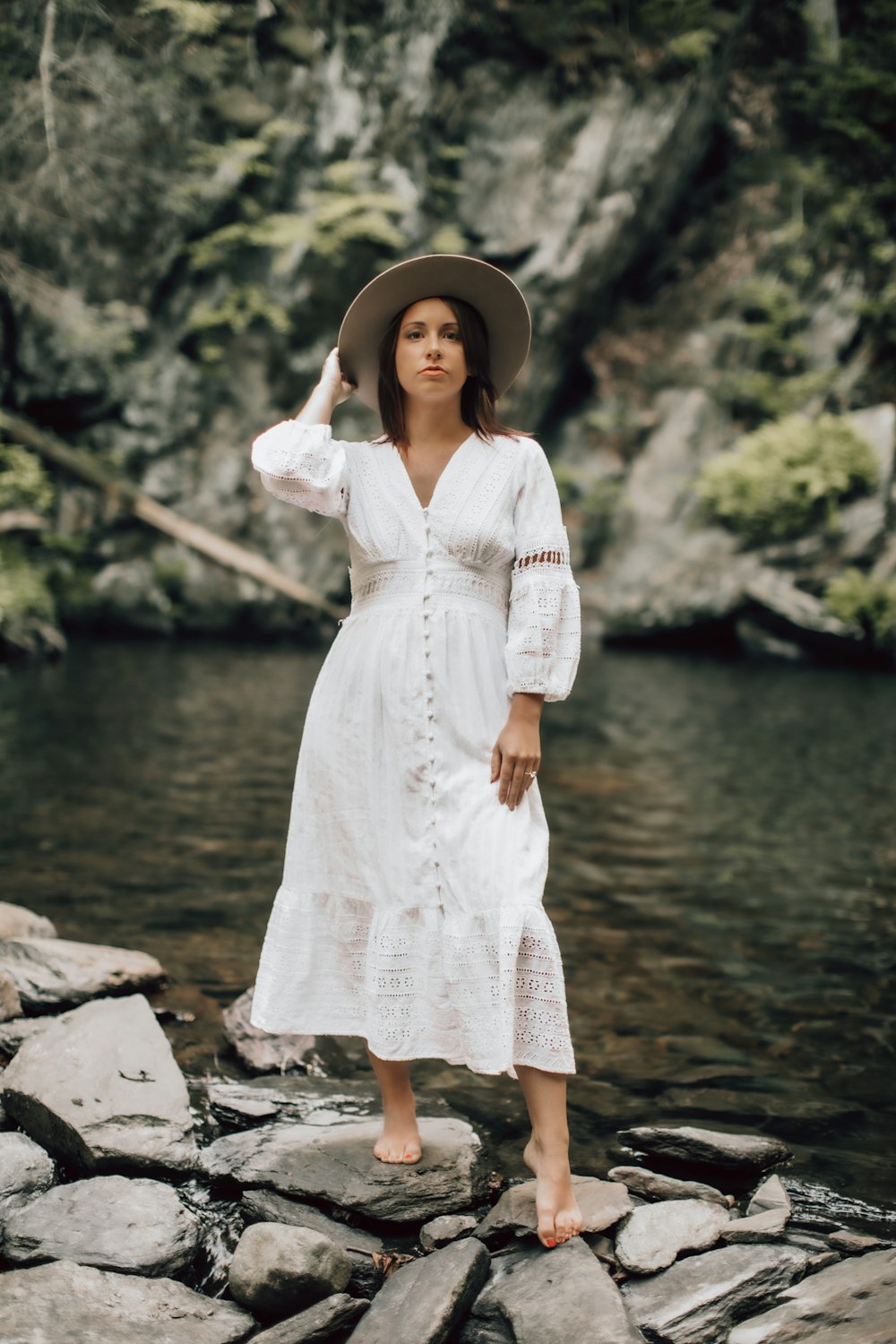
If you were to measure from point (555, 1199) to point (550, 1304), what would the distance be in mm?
230

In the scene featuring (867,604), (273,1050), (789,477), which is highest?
(789,477)

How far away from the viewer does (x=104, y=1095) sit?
2.58 meters

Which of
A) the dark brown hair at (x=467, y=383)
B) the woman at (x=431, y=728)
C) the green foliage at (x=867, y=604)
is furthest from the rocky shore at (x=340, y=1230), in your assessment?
the green foliage at (x=867, y=604)

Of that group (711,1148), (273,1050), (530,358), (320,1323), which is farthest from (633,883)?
(530,358)

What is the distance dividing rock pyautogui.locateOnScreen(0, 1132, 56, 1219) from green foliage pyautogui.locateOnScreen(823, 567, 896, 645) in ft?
49.8

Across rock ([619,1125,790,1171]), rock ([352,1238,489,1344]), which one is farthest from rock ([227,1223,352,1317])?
rock ([619,1125,790,1171])

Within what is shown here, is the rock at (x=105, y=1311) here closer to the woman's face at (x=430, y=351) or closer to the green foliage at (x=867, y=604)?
the woman's face at (x=430, y=351)

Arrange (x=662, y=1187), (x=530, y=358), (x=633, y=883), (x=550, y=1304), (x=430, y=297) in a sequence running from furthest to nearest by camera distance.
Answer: (x=530, y=358) → (x=633, y=883) → (x=430, y=297) → (x=662, y=1187) → (x=550, y=1304)

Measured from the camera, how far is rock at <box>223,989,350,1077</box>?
3127mm

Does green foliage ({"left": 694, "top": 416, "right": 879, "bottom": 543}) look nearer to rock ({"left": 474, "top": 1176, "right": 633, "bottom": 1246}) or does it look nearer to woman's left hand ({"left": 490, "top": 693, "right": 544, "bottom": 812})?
woman's left hand ({"left": 490, "top": 693, "right": 544, "bottom": 812})

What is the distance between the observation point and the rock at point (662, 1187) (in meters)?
2.37

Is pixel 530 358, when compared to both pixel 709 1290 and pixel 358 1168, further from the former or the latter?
pixel 709 1290

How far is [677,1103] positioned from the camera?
9.78 ft

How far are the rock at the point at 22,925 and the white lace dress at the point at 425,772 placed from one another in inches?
62.4
